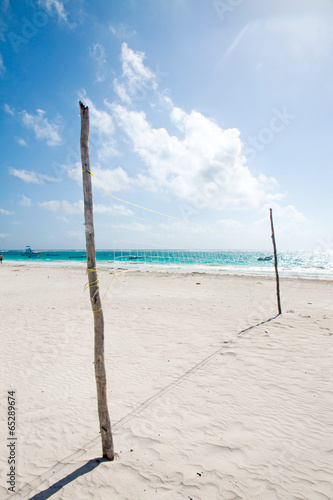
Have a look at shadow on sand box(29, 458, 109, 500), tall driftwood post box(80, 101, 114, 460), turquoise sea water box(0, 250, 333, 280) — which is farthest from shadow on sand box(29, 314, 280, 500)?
turquoise sea water box(0, 250, 333, 280)

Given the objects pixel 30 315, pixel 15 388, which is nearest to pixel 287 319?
pixel 15 388

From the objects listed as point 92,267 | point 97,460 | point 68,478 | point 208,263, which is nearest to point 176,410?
point 97,460

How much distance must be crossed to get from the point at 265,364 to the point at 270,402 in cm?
137

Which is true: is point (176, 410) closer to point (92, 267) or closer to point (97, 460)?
point (97, 460)

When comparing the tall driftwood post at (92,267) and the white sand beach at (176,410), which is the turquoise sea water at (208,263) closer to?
the white sand beach at (176,410)

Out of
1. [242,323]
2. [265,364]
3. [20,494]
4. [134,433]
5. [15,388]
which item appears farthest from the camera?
[242,323]

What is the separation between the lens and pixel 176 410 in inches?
154

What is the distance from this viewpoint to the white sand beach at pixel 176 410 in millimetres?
2695

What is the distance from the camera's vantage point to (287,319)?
8.89 meters

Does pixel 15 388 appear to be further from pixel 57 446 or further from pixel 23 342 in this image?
pixel 23 342

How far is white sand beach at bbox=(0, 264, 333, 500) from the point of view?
270 centimetres

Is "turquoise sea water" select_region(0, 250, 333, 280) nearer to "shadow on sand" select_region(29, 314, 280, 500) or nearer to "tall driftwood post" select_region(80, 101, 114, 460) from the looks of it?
"shadow on sand" select_region(29, 314, 280, 500)

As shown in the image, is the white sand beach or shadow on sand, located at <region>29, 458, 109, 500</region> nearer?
shadow on sand, located at <region>29, 458, 109, 500</region>

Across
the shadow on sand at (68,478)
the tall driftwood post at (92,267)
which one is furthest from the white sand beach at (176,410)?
the tall driftwood post at (92,267)
